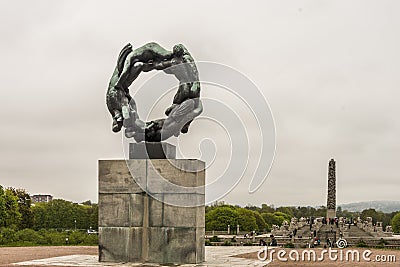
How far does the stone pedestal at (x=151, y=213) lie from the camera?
1727cm

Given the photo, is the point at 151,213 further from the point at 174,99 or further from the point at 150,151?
the point at 174,99

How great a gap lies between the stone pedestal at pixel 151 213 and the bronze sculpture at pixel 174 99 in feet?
4.42

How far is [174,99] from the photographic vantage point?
1853 cm

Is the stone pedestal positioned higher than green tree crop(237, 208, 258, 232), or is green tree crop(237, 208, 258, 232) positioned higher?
the stone pedestal

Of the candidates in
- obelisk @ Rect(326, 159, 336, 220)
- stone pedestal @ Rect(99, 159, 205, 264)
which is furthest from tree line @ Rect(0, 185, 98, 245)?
obelisk @ Rect(326, 159, 336, 220)

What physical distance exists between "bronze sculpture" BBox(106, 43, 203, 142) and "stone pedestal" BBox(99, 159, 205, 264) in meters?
1.35

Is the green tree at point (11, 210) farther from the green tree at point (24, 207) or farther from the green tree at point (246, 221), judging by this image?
the green tree at point (246, 221)

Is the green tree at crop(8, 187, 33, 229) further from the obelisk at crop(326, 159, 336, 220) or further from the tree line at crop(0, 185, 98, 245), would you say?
the obelisk at crop(326, 159, 336, 220)

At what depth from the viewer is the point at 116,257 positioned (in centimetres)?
1750

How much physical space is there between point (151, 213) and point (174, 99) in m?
3.78

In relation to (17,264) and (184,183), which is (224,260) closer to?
(184,183)

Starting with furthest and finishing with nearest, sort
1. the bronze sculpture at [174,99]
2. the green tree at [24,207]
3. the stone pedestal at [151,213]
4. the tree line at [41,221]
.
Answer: the green tree at [24,207]
the tree line at [41,221]
the bronze sculpture at [174,99]
the stone pedestal at [151,213]

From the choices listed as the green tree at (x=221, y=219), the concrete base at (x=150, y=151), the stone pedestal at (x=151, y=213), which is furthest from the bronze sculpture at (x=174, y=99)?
the green tree at (x=221, y=219)

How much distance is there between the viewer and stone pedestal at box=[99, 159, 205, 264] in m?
17.3
